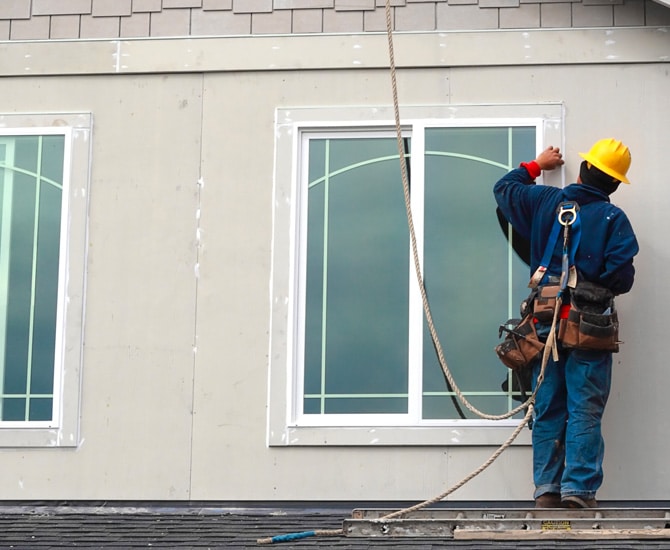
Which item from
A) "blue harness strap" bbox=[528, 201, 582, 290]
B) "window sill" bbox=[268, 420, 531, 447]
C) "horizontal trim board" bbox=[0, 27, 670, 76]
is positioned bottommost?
"window sill" bbox=[268, 420, 531, 447]

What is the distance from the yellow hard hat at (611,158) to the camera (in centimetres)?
721

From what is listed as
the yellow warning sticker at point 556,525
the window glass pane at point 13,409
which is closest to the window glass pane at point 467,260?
the yellow warning sticker at point 556,525

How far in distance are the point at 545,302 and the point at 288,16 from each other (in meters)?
2.18

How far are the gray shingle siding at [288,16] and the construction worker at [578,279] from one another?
83 cm

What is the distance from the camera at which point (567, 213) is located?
7121 mm

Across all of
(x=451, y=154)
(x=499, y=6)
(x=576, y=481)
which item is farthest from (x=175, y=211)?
(x=576, y=481)

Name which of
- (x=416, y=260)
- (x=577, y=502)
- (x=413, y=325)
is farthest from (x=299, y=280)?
(x=577, y=502)

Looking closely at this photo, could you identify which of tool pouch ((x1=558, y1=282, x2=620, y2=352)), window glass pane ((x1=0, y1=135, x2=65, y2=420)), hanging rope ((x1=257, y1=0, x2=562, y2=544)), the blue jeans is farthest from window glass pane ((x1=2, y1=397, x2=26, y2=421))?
tool pouch ((x1=558, y1=282, x2=620, y2=352))

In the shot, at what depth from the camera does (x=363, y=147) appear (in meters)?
7.81

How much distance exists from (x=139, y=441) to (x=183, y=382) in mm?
384

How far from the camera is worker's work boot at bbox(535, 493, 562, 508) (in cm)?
691

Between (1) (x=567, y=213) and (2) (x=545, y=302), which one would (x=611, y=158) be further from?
(2) (x=545, y=302)

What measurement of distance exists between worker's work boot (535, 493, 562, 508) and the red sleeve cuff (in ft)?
5.43

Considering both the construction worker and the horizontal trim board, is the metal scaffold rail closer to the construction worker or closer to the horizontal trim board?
the construction worker
